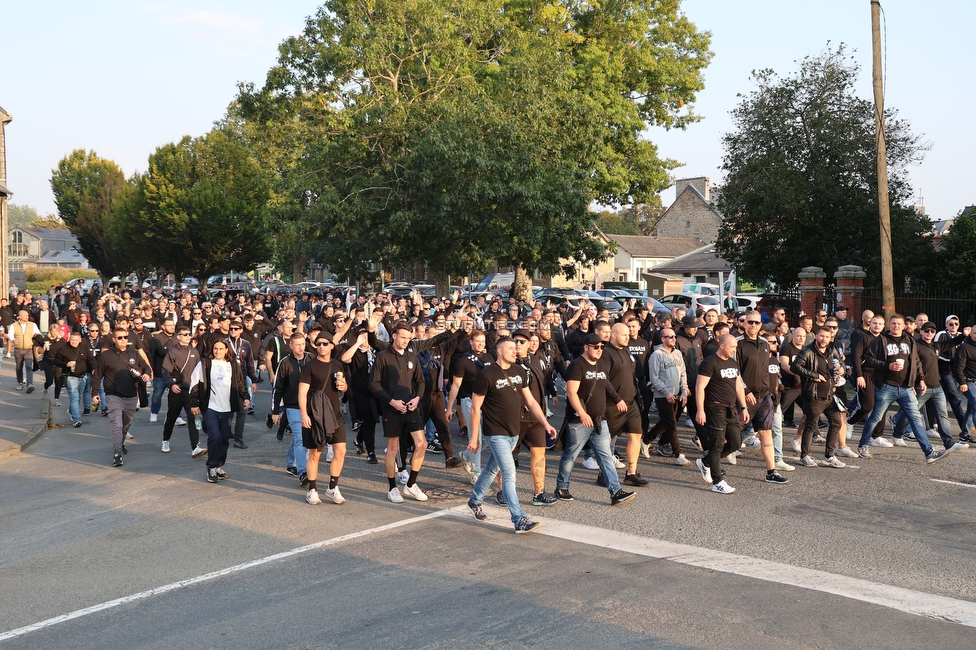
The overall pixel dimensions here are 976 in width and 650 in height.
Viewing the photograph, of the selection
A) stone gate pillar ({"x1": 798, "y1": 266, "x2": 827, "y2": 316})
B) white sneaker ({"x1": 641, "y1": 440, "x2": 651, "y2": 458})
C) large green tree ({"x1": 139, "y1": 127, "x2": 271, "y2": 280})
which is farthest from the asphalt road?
large green tree ({"x1": 139, "y1": 127, "x2": 271, "y2": 280})

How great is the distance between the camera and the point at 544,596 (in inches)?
229

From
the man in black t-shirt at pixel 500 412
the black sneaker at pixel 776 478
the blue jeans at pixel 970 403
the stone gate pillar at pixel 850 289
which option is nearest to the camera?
the man in black t-shirt at pixel 500 412

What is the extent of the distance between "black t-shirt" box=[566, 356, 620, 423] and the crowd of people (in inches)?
0.8

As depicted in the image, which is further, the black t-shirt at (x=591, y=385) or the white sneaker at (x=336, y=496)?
the white sneaker at (x=336, y=496)

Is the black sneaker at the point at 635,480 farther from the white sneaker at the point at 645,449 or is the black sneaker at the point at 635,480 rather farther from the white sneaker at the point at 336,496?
the white sneaker at the point at 336,496

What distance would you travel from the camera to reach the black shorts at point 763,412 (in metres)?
9.45

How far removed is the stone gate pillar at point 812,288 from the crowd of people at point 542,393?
918 cm

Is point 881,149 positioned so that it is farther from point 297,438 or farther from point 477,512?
point 297,438

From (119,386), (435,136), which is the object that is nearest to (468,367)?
(119,386)

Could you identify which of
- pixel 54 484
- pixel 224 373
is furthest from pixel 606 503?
pixel 54 484

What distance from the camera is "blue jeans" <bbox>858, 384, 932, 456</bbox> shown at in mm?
10219

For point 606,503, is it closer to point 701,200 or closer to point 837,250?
point 837,250

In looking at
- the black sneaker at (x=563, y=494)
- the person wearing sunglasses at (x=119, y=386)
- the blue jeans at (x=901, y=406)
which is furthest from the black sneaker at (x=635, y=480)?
the person wearing sunglasses at (x=119, y=386)

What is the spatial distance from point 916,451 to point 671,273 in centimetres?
4975
